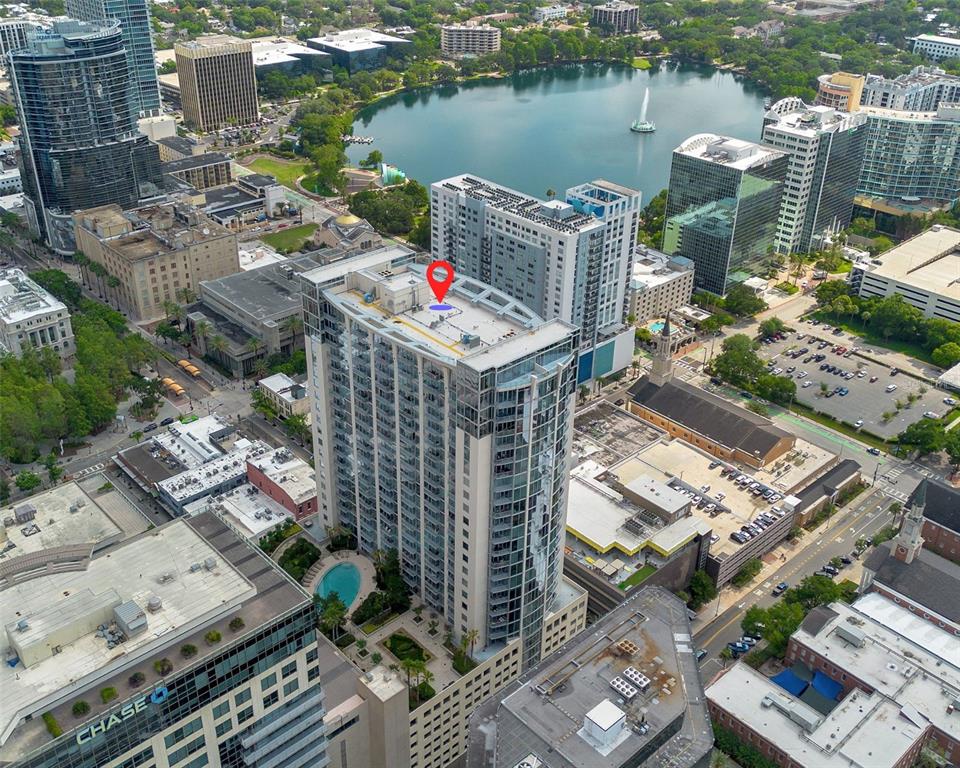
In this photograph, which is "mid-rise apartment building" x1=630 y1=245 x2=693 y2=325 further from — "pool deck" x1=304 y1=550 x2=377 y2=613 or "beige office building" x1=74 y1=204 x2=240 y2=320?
"pool deck" x1=304 y1=550 x2=377 y2=613

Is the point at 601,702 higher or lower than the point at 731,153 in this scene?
lower

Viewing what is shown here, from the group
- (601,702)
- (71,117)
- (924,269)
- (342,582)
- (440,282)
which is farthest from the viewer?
(924,269)

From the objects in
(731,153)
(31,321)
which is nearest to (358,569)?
(31,321)

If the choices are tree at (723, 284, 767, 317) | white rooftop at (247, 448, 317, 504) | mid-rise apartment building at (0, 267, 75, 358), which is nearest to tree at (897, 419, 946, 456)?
tree at (723, 284, 767, 317)

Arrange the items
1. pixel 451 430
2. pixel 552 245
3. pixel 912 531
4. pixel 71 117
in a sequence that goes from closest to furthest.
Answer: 1. pixel 451 430
2. pixel 912 531
3. pixel 552 245
4. pixel 71 117

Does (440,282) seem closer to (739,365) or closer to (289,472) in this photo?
(289,472)

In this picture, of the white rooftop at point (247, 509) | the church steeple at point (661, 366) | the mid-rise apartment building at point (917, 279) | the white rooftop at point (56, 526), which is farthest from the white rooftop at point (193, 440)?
the mid-rise apartment building at point (917, 279)
